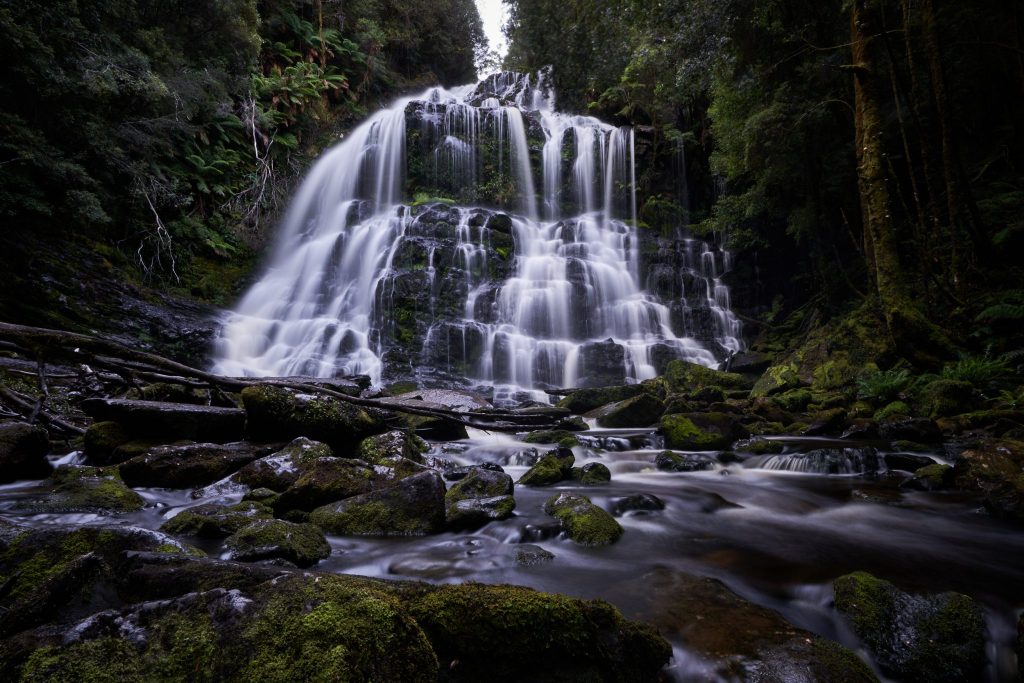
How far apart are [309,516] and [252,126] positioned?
20.9 meters

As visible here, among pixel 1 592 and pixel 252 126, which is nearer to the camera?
pixel 1 592

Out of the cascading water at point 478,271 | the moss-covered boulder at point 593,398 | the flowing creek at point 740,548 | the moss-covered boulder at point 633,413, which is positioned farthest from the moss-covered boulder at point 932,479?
the cascading water at point 478,271

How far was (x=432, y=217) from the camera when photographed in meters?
19.4

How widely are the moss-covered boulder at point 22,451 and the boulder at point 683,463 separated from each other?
706cm

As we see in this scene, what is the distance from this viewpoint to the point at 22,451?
4953 mm

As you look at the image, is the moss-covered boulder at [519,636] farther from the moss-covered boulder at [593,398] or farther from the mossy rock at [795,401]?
the moss-covered boulder at [593,398]

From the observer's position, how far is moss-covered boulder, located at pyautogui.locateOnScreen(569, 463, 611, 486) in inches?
238

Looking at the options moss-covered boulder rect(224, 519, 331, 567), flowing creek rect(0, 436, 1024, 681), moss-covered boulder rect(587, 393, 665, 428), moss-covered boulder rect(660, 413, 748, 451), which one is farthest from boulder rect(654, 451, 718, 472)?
moss-covered boulder rect(224, 519, 331, 567)

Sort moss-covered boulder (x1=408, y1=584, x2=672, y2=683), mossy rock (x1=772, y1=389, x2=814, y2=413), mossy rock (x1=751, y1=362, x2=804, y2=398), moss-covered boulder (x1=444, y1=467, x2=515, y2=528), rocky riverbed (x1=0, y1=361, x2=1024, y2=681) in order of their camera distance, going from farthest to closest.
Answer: mossy rock (x1=751, y1=362, x2=804, y2=398)
mossy rock (x1=772, y1=389, x2=814, y2=413)
moss-covered boulder (x1=444, y1=467, x2=515, y2=528)
moss-covered boulder (x1=408, y1=584, x2=672, y2=683)
rocky riverbed (x1=0, y1=361, x2=1024, y2=681)

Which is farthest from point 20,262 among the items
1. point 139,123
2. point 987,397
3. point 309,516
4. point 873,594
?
point 987,397

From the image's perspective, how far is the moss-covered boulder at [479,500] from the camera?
4.16 metres

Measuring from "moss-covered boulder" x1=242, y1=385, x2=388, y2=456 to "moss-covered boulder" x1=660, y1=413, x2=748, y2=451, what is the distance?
15.7ft

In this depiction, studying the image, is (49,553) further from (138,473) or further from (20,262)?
(20,262)

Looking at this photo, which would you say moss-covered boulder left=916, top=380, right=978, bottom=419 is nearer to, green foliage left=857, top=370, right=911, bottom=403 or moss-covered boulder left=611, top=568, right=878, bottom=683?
green foliage left=857, top=370, right=911, bottom=403
